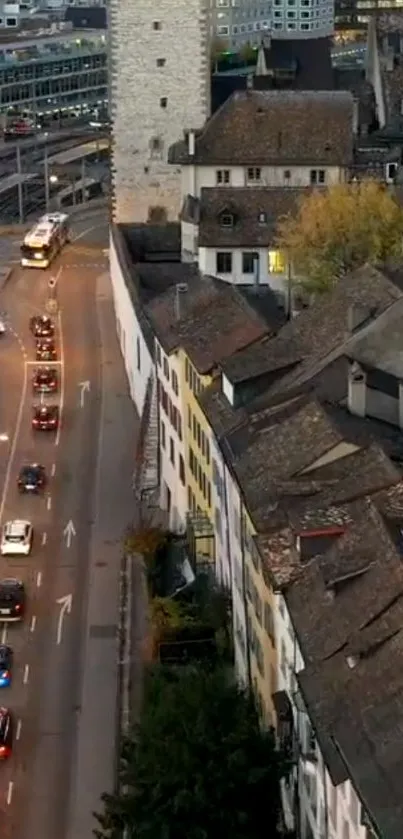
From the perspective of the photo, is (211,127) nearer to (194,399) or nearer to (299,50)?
(299,50)

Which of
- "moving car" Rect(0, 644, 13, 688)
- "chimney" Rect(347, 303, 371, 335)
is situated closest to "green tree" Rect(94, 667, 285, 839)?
"moving car" Rect(0, 644, 13, 688)

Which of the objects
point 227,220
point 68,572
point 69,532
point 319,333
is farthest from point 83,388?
point 319,333

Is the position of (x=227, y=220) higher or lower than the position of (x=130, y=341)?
higher

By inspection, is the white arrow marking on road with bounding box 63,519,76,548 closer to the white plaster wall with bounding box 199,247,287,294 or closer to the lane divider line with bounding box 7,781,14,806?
the lane divider line with bounding box 7,781,14,806

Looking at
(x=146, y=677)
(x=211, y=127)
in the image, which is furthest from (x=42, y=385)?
(x=146, y=677)

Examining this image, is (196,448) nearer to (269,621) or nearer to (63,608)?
(63,608)

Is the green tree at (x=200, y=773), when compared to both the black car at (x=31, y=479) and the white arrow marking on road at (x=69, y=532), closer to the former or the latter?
the white arrow marking on road at (x=69, y=532)
